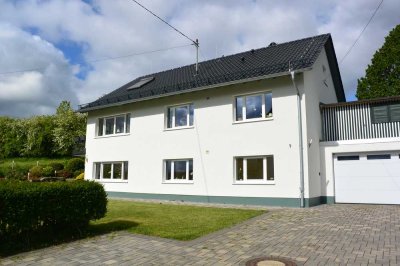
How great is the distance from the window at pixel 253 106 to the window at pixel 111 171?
769 centimetres

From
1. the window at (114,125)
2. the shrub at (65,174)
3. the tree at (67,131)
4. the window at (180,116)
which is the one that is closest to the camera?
the window at (180,116)

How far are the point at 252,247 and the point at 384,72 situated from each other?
27638 mm

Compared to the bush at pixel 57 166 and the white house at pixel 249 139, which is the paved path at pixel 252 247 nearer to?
the white house at pixel 249 139

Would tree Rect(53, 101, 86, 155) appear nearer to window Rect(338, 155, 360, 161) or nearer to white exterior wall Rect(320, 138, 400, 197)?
white exterior wall Rect(320, 138, 400, 197)

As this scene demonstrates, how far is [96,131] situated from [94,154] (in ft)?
4.81

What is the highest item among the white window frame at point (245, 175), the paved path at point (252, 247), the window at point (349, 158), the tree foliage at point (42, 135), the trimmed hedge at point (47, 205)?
the tree foliage at point (42, 135)

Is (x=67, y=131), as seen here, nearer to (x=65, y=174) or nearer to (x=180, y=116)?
(x=65, y=174)

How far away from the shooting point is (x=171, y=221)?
33.4 ft

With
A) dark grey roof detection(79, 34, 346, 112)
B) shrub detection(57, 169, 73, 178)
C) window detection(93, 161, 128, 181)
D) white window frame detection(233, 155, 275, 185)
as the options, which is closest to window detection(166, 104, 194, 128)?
dark grey roof detection(79, 34, 346, 112)

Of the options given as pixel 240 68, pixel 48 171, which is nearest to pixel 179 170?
pixel 240 68

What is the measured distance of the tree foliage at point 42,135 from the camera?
4522 cm

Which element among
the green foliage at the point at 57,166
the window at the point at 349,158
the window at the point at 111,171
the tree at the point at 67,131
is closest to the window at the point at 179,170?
the window at the point at 111,171

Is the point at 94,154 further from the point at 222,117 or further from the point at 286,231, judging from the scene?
the point at 286,231

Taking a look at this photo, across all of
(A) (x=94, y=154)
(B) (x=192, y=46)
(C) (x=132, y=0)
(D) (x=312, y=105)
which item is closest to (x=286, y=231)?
(D) (x=312, y=105)
